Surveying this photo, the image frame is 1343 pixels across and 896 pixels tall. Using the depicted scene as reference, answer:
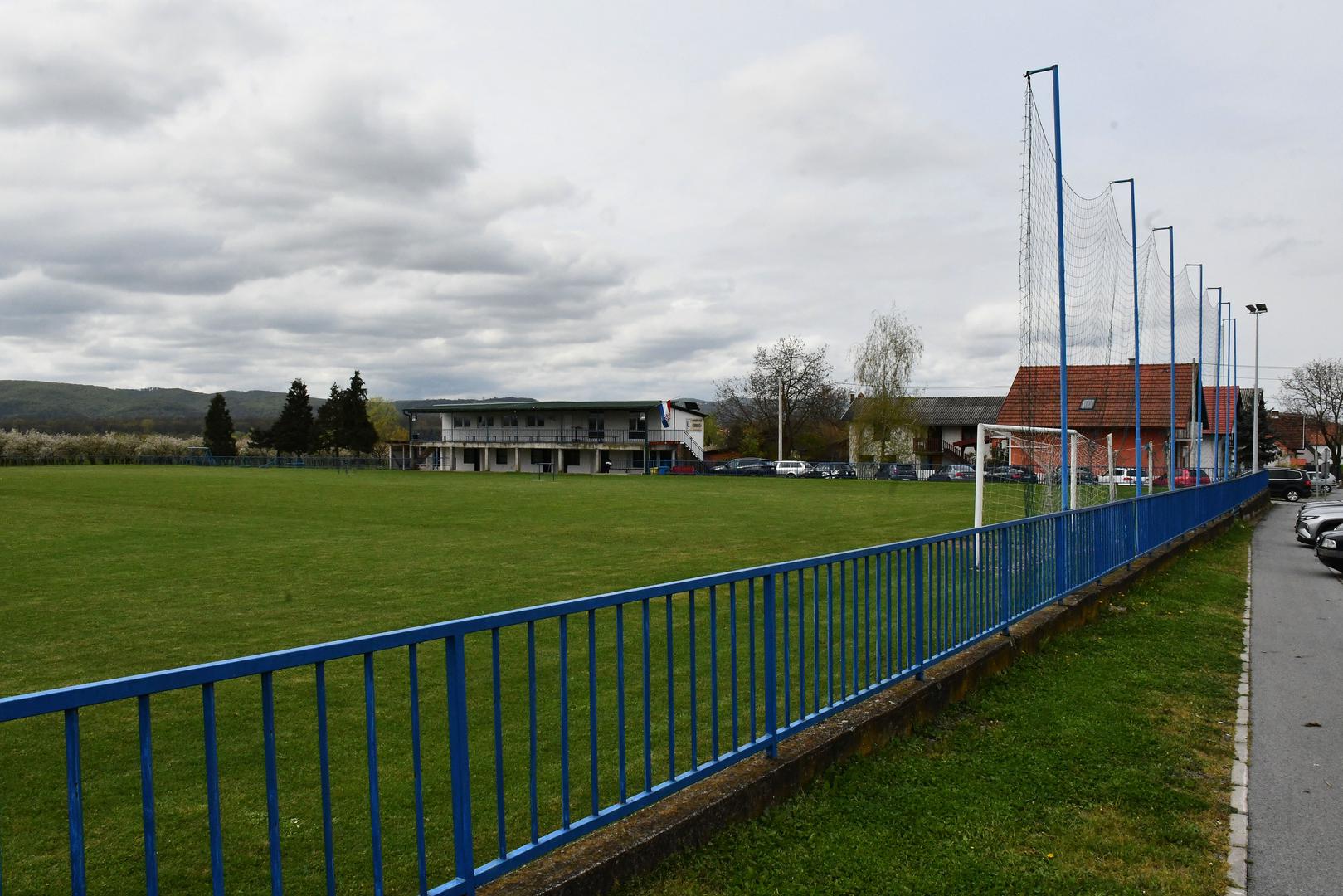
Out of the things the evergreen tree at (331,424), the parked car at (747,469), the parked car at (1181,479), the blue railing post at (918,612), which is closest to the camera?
the blue railing post at (918,612)

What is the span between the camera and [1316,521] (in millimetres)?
19703

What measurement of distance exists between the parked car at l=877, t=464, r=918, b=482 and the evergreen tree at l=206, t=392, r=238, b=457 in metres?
74.7

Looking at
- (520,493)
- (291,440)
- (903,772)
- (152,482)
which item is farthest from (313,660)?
(291,440)

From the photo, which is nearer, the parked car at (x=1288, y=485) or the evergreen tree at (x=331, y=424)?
the parked car at (x=1288, y=485)

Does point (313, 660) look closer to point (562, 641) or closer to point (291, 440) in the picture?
point (562, 641)

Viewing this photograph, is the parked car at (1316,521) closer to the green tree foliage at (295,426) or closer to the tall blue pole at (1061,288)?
the tall blue pole at (1061,288)

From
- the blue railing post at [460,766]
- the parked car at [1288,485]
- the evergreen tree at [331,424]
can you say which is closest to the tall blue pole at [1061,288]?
the blue railing post at [460,766]

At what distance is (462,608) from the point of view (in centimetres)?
1081

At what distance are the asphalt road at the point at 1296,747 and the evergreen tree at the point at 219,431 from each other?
108198 mm

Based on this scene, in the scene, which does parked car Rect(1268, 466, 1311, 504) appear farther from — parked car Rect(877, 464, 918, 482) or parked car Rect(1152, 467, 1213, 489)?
parked car Rect(877, 464, 918, 482)

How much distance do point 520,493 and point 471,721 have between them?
105ft

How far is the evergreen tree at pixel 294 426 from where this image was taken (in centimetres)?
10062

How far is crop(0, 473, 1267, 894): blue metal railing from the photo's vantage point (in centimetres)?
257

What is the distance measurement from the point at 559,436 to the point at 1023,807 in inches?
3130
